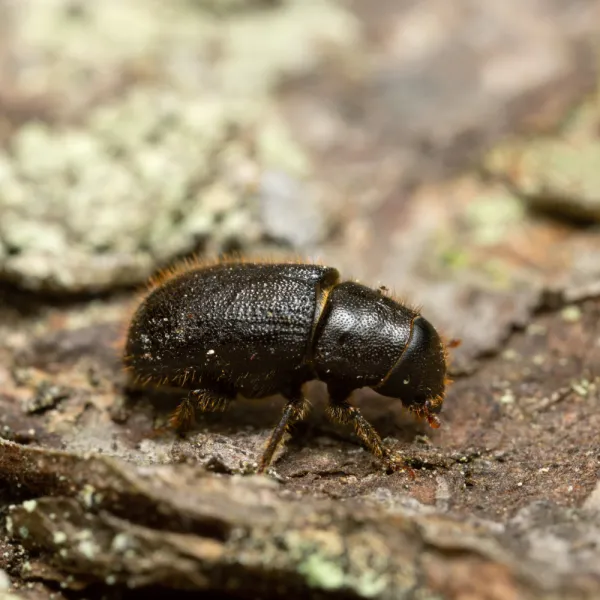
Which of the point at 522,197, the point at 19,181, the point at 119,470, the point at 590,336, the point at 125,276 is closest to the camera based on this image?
the point at 119,470

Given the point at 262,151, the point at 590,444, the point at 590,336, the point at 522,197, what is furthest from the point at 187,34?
the point at 590,444

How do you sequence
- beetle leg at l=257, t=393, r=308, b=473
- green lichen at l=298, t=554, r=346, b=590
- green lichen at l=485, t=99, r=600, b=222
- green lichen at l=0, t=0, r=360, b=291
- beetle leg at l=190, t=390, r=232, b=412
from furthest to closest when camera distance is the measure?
1. green lichen at l=485, t=99, r=600, b=222
2. green lichen at l=0, t=0, r=360, b=291
3. beetle leg at l=190, t=390, r=232, b=412
4. beetle leg at l=257, t=393, r=308, b=473
5. green lichen at l=298, t=554, r=346, b=590

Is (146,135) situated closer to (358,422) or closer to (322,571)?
(358,422)

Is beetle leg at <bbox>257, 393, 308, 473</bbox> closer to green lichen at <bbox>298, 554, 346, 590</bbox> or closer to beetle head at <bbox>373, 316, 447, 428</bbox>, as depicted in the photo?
beetle head at <bbox>373, 316, 447, 428</bbox>

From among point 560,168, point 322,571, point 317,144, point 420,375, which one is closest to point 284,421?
point 420,375

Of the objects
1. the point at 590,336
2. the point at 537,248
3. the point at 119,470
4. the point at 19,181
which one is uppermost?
the point at 537,248

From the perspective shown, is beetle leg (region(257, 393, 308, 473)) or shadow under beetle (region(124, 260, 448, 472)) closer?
beetle leg (region(257, 393, 308, 473))

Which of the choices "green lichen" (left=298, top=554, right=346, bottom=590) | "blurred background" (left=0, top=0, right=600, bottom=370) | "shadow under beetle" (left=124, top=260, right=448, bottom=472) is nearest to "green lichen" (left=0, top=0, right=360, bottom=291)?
"blurred background" (left=0, top=0, right=600, bottom=370)

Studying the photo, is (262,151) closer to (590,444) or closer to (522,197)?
(522,197)
